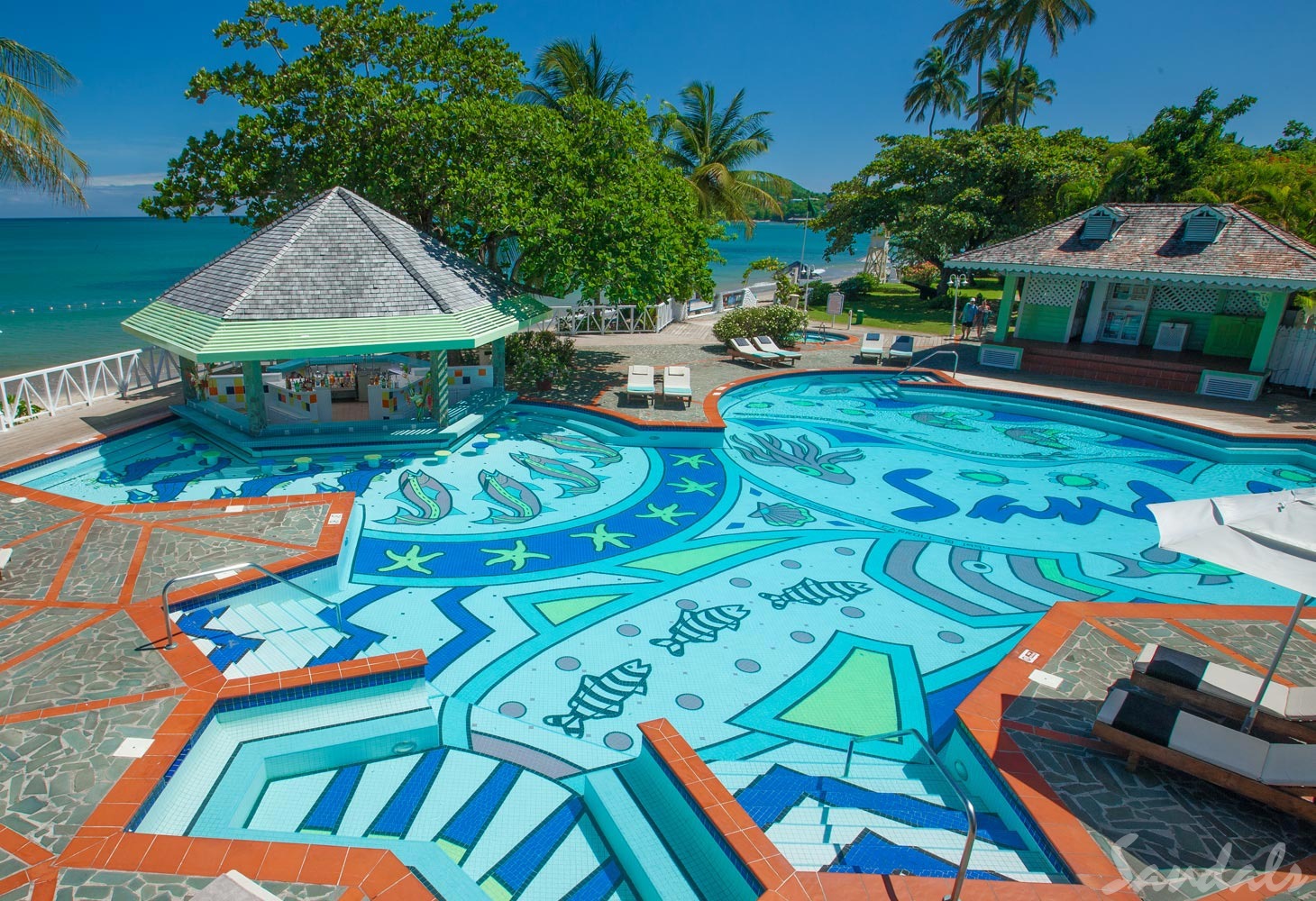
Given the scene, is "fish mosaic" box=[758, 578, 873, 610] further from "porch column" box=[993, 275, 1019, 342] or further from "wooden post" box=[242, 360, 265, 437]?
"porch column" box=[993, 275, 1019, 342]

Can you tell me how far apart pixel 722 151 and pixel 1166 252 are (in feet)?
54.2

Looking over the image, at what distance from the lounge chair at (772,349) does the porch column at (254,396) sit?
1390 centimetres

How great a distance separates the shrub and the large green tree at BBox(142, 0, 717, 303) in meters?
5.31

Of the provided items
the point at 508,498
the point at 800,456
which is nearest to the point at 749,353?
the point at 800,456

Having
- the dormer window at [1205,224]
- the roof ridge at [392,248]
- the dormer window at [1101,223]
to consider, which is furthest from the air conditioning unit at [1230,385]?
the roof ridge at [392,248]

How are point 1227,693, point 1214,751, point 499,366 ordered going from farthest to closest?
point 499,366
point 1227,693
point 1214,751

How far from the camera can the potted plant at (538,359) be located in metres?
18.1

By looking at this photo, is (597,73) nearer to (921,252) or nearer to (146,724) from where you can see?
(921,252)

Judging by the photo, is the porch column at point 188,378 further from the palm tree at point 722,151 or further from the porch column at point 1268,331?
the porch column at point 1268,331

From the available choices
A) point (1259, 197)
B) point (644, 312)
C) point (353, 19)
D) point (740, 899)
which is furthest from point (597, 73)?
point (740, 899)

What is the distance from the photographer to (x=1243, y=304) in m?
21.3

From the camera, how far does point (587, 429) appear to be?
16.7 meters

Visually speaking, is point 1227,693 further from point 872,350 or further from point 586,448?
point 872,350

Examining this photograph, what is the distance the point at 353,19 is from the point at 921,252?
24.6 m
